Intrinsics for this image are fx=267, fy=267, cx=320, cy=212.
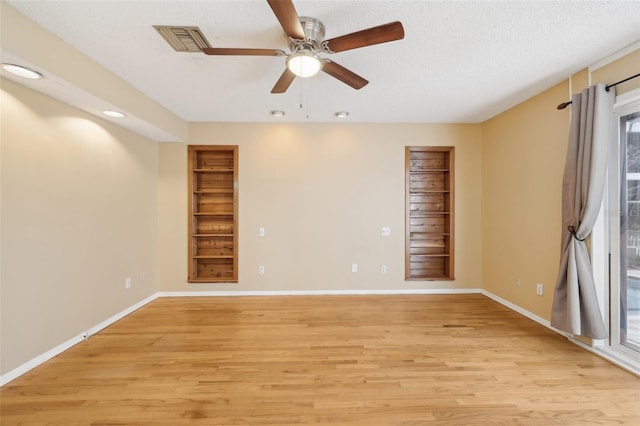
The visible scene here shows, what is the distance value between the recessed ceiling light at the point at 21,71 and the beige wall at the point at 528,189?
4.52 meters

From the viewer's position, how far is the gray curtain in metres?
2.23

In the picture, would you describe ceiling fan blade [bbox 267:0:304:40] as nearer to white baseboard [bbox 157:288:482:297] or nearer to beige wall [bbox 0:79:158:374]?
beige wall [bbox 0:79:158:374]

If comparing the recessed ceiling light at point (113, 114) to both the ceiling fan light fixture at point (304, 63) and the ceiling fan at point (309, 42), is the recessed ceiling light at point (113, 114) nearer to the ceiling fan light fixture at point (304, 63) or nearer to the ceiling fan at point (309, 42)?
the ceiling fan at point (309, 42)

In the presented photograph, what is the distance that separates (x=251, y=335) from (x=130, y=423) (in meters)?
1.19

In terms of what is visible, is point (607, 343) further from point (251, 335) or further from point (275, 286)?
point (275, 286)

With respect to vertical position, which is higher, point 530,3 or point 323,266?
point 530,3

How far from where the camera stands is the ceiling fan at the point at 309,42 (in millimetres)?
1491

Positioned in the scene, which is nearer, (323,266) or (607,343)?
(607,343)

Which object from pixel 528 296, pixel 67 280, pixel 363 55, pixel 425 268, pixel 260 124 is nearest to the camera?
pixel 363 55

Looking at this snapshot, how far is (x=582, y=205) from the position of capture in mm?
2330

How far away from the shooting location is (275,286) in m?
4.00

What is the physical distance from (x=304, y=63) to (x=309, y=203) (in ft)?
7.70

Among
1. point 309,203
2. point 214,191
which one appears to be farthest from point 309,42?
point 214,191

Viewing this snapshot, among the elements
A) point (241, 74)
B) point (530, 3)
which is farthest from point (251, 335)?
point (530, 3)
